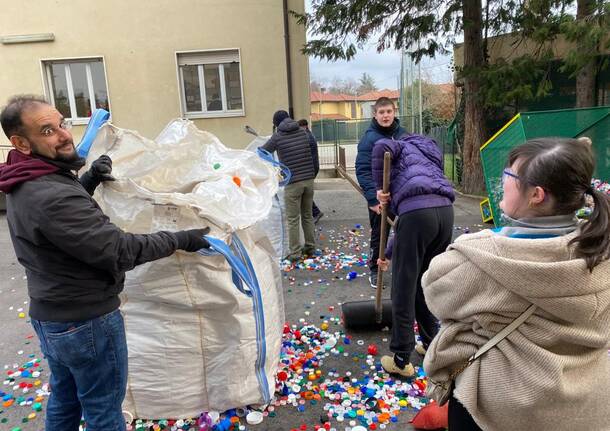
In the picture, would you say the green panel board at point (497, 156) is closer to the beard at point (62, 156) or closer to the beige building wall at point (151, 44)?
the beige building wall at point (151, 44)

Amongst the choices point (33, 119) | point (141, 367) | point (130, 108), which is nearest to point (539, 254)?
point (33, 119)

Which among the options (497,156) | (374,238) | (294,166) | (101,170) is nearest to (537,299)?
(101,170)

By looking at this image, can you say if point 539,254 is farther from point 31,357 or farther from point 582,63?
point 582,63

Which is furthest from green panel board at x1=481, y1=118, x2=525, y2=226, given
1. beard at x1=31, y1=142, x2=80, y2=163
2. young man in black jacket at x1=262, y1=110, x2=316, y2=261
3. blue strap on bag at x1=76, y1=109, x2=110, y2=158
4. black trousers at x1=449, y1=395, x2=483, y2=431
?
beard at x1=31, y1=142, x2=80, y2=163

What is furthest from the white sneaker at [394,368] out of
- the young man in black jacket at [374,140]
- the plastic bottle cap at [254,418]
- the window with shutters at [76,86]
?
the window with shutters at [76,86]

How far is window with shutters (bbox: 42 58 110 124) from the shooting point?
948 centimetres

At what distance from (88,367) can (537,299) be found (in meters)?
1.59

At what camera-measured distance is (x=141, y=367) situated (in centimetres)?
239

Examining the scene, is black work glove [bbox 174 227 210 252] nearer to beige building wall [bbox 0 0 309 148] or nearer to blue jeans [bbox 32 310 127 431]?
blue jeans [bbox 32 310 127 431]

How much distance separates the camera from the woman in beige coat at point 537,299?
1.21 m

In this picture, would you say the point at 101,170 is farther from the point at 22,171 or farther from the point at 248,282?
the point at 248,282

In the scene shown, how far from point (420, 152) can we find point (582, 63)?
4164 mm

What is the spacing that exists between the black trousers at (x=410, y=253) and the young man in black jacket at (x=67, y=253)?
1.35 meters

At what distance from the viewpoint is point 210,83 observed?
31.4ft
